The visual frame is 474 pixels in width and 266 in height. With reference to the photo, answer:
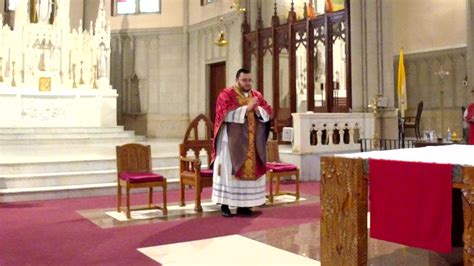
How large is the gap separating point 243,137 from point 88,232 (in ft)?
6.94

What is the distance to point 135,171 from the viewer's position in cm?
611

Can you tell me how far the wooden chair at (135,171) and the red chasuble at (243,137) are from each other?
0.83m

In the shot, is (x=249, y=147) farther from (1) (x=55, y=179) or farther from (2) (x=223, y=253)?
(1) (x=55, y=179)

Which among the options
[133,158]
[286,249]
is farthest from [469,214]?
[133,158]

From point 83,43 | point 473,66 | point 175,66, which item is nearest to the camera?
point 473,66

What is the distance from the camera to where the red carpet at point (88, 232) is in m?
4.00

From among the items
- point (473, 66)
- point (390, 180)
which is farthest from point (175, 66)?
point (390, 180)

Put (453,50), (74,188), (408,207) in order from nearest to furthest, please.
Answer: (408,207), (74,188), (453,50)

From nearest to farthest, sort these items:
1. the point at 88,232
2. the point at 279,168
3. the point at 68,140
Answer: the point at 88,232 → the point at 279,168 → the point at 68,140

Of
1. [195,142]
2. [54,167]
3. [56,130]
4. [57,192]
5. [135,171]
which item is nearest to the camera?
[135,171]

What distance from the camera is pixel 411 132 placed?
50.1ft

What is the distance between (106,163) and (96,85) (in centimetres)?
568

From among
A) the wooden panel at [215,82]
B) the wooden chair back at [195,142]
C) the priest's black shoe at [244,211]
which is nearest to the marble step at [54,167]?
the wooden chair back at [195,142]

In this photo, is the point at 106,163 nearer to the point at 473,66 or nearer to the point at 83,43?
the point at 83,43
